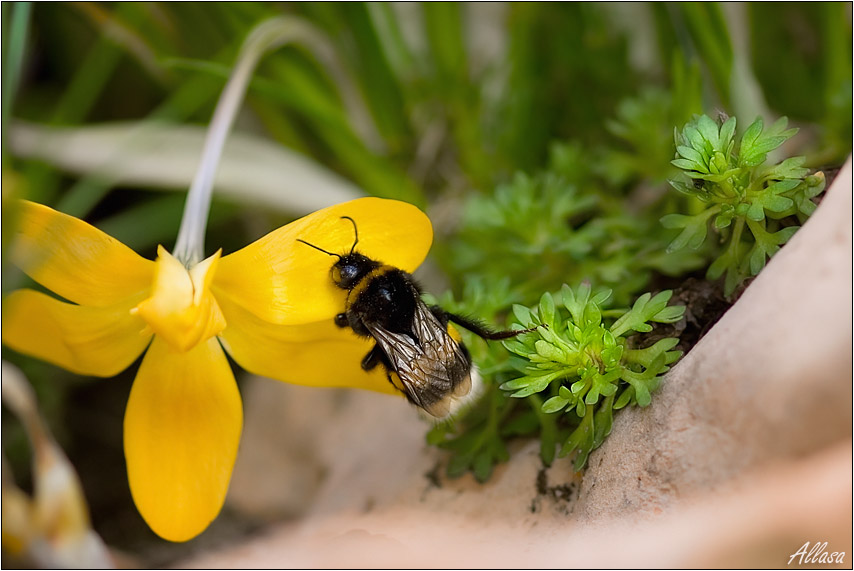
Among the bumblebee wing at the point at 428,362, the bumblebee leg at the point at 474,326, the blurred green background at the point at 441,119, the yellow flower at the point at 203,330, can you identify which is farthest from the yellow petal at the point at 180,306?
the blurred green background at the point at 441,119

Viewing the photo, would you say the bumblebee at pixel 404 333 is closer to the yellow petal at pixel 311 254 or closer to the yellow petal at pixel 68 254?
the yellow petal at pixel 311 254

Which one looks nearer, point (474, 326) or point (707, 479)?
point (707, 479)

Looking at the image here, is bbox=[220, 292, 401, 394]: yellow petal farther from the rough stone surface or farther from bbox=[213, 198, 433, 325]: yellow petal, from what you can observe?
the rough stone surface

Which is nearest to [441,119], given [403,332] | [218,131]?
[218,131]

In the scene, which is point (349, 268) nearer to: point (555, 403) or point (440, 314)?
point (440, 314)

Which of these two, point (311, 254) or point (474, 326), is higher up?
point (311, 254)
